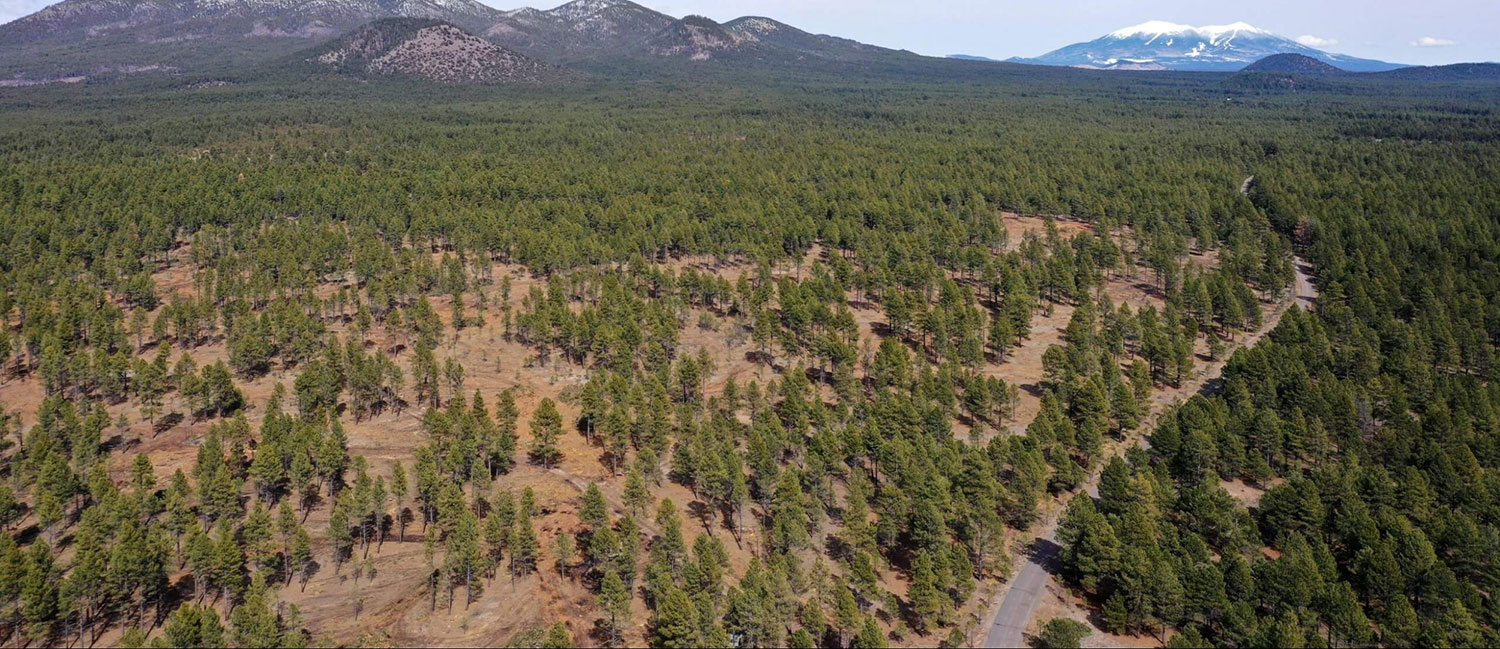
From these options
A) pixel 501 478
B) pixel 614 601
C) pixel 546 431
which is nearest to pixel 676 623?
pixel 614 601

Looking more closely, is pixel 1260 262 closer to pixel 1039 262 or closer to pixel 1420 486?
pixel 1039 262

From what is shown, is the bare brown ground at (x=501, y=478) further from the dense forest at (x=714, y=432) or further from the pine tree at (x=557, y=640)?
the pine tree at (x=557, y=640)

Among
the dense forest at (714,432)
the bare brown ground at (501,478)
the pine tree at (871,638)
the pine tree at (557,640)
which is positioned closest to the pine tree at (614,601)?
the dense forest at (714,432)

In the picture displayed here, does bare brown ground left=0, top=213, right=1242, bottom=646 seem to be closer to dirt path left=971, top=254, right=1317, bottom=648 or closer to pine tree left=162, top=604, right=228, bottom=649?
dirt path left=971, top=254, right=1317, bottom=648

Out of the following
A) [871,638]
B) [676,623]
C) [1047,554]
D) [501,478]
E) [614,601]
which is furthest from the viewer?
[501,478]

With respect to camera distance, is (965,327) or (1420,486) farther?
(965,327)

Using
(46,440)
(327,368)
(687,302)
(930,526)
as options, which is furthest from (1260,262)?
(46,440)

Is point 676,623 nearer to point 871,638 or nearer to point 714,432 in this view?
point 871,638

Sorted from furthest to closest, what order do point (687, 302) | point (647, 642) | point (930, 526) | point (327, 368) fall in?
point (687, 302) < point (327, 368) < point (930, 526) < point (647, 642)

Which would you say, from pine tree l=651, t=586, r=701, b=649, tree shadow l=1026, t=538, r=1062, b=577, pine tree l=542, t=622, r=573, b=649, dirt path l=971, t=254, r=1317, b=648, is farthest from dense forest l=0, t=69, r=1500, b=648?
tree shadow l=1026, t=538, r=1062, b=577
